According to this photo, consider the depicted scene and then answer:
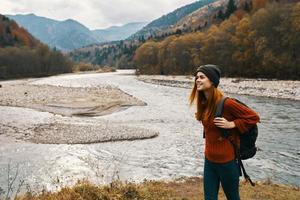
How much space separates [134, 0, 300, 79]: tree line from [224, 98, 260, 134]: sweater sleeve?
6380 cm

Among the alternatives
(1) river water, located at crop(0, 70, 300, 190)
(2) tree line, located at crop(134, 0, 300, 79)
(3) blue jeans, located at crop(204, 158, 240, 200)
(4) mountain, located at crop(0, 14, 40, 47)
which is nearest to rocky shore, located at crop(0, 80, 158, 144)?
(1) river water, located at crop(0, 70, 300, 190)

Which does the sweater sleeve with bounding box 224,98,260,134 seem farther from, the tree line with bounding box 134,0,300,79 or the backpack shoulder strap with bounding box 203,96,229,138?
the tree line with bounding box 134,0,300,79

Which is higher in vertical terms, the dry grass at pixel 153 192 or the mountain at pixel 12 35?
the mountain at pixel 12 35

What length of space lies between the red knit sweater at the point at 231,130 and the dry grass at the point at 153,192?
3.51 metres

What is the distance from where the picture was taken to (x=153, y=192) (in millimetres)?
9711

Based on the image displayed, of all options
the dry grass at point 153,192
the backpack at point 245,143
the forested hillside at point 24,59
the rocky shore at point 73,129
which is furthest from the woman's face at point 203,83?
the forested hillside at point 24,59

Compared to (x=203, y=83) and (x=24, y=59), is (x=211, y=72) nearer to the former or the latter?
(x=203, y=83)

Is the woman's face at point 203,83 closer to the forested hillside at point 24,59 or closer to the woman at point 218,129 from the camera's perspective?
the woman at point 218,129

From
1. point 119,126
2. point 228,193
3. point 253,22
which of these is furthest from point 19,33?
point 228,193

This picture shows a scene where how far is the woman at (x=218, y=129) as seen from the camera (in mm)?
5462

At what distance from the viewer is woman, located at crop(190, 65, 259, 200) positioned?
215 inches

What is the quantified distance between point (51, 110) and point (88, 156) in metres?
21.5

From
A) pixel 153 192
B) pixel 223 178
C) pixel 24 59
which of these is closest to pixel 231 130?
pixel 223 178

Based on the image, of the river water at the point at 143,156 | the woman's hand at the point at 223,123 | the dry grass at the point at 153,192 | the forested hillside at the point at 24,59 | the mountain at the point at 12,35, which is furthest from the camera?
the mountain at the point at 12,35
